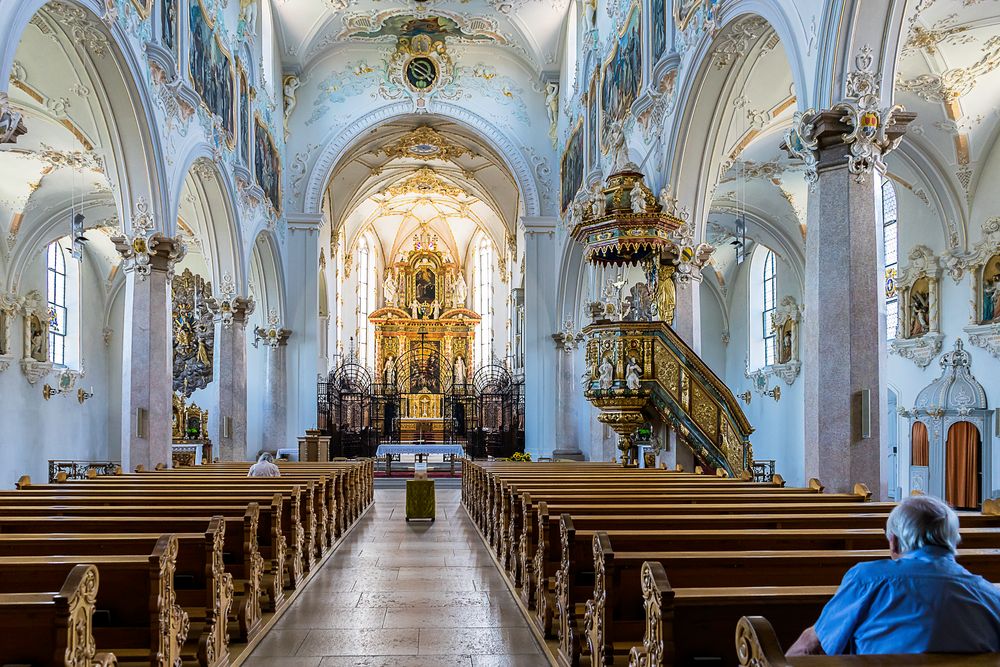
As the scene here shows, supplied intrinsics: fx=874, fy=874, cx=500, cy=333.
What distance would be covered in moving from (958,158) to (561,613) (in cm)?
1130

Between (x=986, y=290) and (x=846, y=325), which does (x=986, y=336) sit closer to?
(x=986, y=290)

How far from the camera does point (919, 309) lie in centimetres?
1371

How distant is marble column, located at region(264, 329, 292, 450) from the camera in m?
20.5

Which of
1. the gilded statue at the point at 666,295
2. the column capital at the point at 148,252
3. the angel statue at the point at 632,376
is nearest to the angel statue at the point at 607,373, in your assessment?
the angel statue at the point at 632,376

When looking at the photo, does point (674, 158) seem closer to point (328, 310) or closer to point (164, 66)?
point (164, 66)

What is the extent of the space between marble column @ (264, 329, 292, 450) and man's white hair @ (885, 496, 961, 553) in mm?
19016

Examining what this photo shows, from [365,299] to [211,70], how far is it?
24037 millimetres

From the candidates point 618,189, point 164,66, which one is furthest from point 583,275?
point 164,66

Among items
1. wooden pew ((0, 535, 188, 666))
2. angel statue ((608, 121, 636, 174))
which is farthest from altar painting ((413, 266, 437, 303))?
wooden pew ((0, 535, 188, 666))

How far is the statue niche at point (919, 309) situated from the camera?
13375 mm

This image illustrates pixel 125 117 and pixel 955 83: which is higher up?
pixel 955 83

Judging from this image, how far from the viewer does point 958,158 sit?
12.9 meters

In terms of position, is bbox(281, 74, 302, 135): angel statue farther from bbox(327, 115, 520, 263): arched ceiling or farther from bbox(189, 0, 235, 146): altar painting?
bbox(189, 0, 235, 146): altar painting

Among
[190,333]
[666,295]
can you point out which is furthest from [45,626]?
[190,333]
